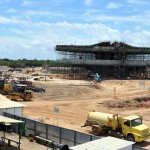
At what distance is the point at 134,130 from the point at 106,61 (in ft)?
213

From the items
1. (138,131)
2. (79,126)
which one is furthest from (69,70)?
(138,131)

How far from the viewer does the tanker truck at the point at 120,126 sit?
25.5 m

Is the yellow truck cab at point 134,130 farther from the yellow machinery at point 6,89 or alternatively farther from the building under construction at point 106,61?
the building under construction at point 106,61

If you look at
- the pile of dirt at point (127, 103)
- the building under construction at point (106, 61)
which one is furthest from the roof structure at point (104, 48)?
the pile of dirt at point (127, 103)

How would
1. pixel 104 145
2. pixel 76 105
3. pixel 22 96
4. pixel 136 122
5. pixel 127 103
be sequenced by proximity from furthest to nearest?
pixel 22 96 → pixel 127 103 → pixel 76 105 → pixel 136 122 → pixel 104 145

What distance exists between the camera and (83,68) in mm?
95250

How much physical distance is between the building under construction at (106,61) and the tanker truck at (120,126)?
58.5 meters

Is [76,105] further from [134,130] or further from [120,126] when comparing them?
[134,130]

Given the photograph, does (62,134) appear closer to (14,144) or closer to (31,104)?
(14,144)

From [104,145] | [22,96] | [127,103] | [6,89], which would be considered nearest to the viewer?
[104,145]

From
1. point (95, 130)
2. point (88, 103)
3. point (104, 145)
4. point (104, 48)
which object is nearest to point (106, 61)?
point (104, 48)

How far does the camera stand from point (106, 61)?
90.0 meters

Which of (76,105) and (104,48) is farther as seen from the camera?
(104,48)

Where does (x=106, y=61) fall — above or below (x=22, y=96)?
above
